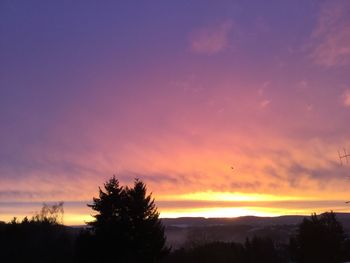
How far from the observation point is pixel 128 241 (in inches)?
2002

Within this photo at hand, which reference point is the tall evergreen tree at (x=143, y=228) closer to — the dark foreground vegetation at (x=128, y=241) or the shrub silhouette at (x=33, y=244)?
the dark foreground vegetation at (x=128, y=241)

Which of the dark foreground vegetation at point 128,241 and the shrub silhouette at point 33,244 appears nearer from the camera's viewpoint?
the dark foreground vegetation at point 128,241

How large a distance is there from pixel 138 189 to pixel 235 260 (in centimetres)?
6752

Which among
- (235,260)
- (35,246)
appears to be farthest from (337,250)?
(35,246)

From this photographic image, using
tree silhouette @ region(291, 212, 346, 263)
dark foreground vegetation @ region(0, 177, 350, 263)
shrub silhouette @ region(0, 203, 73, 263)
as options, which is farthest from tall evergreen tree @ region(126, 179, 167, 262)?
tree silhouette @ region(291, 212, 346, 263)

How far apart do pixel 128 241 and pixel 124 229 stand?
1.45 m

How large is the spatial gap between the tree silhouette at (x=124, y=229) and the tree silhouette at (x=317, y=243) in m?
37.6

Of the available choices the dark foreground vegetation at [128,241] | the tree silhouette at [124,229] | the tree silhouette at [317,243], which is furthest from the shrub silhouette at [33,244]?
the tree silhouette at [317,243]

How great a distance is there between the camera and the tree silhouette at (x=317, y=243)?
78.8 meters

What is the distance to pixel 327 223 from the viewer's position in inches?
3501

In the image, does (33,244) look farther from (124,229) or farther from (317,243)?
(317,243)

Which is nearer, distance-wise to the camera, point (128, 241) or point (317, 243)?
point (128, 241)

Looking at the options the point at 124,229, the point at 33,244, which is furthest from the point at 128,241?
the point at 33,244

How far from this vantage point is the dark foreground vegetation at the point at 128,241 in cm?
5034
